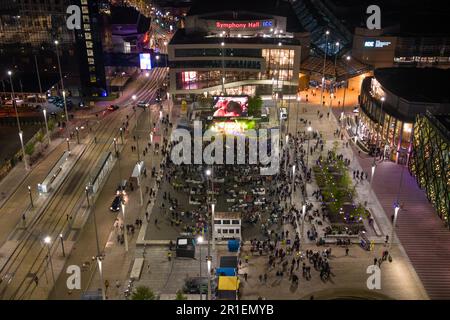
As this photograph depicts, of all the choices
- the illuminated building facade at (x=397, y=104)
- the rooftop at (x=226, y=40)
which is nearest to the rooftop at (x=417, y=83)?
the illuminated building facade at (x=397, y=104)

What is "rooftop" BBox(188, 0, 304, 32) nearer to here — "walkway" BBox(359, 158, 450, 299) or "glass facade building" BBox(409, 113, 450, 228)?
"walkway" BBox(359, 158, 450, 299)

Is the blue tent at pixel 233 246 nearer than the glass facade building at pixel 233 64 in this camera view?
Yes

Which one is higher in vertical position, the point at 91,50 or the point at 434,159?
the point at 91,50

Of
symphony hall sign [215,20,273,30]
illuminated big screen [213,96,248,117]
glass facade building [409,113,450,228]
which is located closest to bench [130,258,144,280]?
glass facade building [409,113,450,228]

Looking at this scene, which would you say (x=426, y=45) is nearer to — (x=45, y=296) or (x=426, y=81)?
(x=426, y=81)

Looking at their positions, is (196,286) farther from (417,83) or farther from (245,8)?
(245,8)

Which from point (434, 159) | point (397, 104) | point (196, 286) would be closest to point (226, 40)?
point (397, 104)

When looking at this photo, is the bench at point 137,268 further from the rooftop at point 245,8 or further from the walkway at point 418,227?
the rooftop at point 245,8
